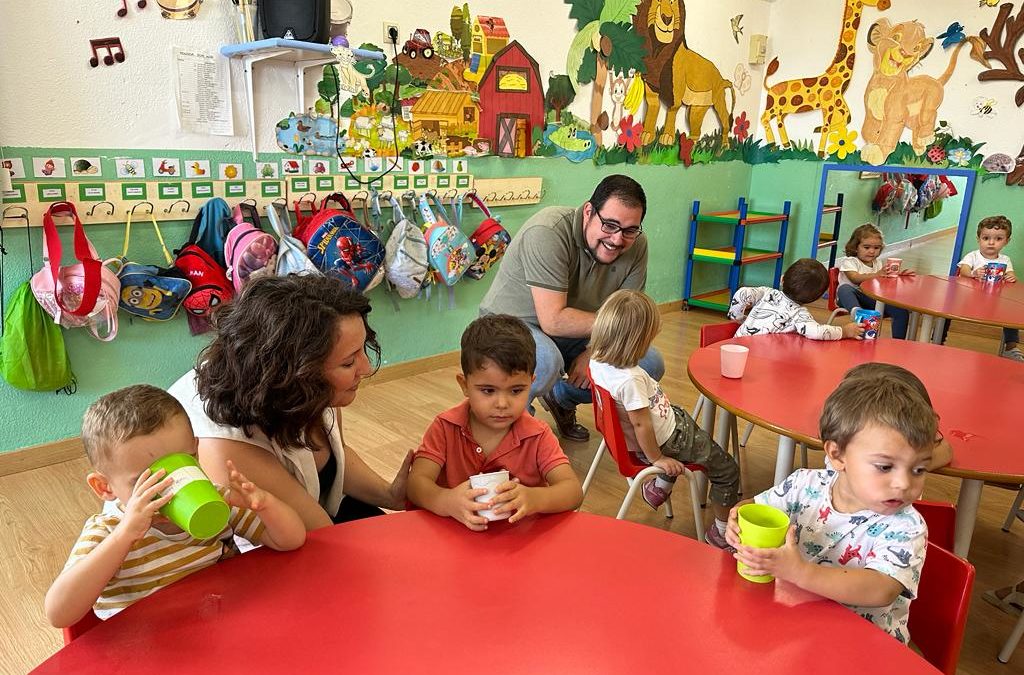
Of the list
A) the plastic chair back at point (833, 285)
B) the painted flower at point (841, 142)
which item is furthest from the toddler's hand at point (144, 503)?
the painted flower at point (841, 142)

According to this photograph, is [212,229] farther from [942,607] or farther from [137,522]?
[942,607]

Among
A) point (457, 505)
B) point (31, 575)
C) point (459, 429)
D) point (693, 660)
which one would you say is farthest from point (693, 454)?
point (31, 575)

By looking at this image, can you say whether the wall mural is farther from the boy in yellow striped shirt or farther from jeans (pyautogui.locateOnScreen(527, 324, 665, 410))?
the boy in yellow striped shirt

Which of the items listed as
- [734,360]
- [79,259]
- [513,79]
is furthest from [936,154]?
[79,259]

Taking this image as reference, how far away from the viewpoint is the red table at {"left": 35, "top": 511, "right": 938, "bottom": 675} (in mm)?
877

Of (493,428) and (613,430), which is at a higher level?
(493,428)

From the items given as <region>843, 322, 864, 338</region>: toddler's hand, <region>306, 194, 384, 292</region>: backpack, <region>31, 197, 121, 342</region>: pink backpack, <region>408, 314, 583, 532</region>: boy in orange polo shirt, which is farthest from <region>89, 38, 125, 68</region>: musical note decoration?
<region>843, 322, 864, 338</region>: toddler's hand

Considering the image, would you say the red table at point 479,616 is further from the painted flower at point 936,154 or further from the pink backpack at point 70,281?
the painted flower at point 936,154

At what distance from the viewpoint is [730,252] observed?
610 centimetres

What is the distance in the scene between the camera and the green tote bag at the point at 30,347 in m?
2.68

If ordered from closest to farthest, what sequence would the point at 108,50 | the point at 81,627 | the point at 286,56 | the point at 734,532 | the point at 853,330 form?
the point at 81,627, the point at 734,532, the point at 853,330, the point at 108,50, the point at 286,56

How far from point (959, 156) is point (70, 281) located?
6090mm

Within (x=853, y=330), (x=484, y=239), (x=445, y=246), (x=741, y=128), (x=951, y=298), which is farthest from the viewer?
(x=741, y=128)

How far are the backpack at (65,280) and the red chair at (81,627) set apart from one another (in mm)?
2048
